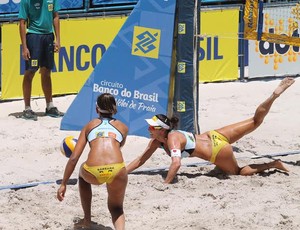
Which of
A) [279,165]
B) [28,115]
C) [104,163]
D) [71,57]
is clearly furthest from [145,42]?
[104,163]

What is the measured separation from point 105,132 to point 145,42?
3164 mm

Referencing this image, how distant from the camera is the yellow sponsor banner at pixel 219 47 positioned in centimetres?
1259

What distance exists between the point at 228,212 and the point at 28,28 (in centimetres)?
494

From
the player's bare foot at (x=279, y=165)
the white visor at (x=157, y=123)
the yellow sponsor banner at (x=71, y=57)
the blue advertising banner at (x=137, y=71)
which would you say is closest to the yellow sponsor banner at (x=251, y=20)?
the blue advertising banner at (x=137, y=71)

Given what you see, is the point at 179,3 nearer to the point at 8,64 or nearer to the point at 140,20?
the point at 140,20

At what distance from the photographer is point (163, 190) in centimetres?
716

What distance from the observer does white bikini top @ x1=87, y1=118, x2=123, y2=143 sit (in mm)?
5914

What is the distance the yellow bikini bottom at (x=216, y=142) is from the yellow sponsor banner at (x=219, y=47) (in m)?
4.75

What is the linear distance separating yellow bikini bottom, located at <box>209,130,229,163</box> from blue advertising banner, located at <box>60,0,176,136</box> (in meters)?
1.19

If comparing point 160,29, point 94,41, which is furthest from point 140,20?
point 94,41

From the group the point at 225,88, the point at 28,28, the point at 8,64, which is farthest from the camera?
A: the point at 225,88

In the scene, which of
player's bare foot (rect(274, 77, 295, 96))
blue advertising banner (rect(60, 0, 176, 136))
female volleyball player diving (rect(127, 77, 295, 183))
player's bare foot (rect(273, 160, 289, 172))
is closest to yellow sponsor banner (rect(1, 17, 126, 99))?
blue advertising banner (rect(60, 0, 176, 136))

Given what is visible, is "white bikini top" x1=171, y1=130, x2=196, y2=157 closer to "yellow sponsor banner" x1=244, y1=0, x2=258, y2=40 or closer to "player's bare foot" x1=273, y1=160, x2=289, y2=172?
"player's bare foot" x1=273, y1=160, x2=289, y2=172

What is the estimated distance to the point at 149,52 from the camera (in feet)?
29.3
